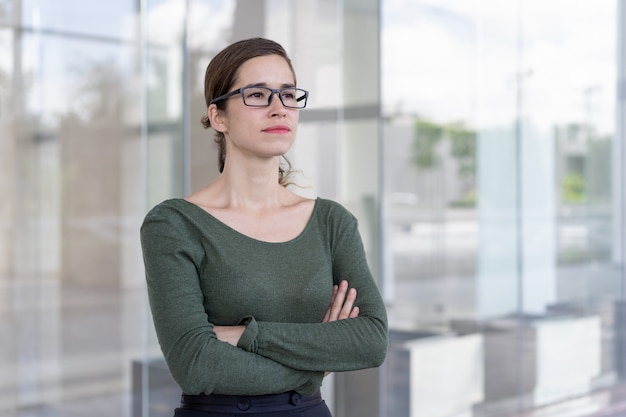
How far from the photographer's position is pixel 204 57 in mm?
4711

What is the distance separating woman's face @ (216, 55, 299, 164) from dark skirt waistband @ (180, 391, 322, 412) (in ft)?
1.78

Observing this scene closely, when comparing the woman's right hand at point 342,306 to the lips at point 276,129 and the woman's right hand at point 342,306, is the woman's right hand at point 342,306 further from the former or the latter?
the lips at point 276,129

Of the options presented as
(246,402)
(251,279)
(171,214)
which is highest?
(171,214)

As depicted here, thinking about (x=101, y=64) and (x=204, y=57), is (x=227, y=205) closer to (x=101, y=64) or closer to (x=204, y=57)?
(x=204, y=57)

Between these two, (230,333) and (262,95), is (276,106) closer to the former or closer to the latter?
(262,95)

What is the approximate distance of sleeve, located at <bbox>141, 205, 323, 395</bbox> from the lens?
1911 mm

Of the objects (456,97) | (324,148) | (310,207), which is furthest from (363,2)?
(310,207)

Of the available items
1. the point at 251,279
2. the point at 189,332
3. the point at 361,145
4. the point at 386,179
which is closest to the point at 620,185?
the point at 386,179

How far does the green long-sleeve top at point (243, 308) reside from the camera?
6.31 ft

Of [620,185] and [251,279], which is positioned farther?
[620,185]

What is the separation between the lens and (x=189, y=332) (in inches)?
75.9

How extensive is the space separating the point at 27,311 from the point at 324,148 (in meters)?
1.87

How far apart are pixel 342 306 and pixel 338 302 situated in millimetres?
20

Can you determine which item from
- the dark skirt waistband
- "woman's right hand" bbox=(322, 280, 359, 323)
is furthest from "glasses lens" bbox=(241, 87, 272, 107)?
the dark skirt waistband
